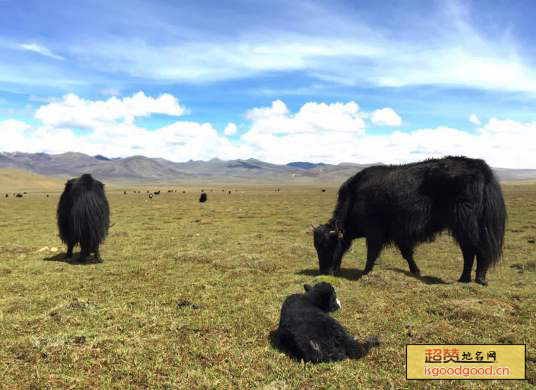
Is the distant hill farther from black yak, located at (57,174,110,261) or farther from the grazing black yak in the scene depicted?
the grazing black yak

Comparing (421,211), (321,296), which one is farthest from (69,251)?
(421,211)

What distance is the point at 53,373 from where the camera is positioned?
5105 mm

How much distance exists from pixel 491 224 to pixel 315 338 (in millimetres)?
6371

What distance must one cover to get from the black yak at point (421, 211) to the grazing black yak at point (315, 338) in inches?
183

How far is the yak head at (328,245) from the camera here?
10320 mm

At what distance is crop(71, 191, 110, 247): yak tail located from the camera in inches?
467

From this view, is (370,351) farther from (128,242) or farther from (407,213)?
(128,242)

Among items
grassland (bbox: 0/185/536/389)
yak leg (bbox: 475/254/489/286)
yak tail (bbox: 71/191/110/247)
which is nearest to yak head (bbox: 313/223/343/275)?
grassland (bbox: 0/185/536/389)

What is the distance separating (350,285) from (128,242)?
11.1 meters

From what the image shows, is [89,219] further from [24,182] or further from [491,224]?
[24,182]

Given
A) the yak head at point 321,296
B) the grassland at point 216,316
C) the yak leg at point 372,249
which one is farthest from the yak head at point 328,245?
the yak head at point 321,296

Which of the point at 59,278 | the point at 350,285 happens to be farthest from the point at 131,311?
the point at 350,285

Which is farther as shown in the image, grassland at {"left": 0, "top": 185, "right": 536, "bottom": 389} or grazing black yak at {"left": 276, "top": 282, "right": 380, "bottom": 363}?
grazing black yak at {"left": 276, "top": 282, "right": 380, "bottom": 363}

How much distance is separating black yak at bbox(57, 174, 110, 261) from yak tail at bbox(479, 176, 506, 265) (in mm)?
11419
